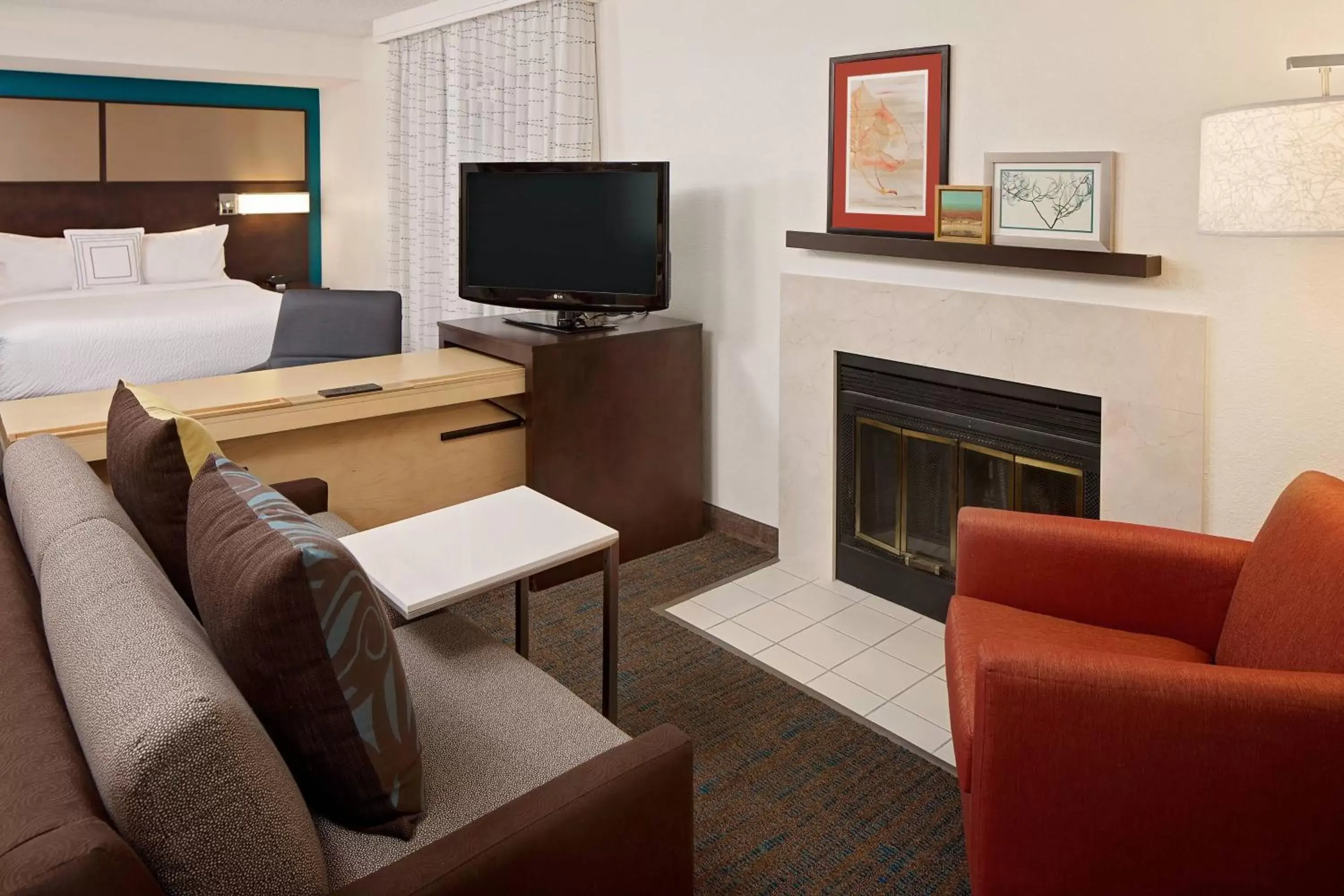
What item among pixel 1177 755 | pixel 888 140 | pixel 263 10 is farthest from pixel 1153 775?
pixel 263 10

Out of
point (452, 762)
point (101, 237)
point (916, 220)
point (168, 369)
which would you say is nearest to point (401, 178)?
point (168, 369)

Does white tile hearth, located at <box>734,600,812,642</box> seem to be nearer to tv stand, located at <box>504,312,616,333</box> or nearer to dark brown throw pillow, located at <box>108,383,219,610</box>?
tv stand, located at <box>504,312,616,333</box>

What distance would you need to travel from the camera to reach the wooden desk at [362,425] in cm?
275

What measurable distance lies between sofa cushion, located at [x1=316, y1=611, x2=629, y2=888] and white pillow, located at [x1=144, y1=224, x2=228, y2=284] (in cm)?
522

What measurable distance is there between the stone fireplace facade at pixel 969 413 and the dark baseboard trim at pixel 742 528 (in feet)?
0.50

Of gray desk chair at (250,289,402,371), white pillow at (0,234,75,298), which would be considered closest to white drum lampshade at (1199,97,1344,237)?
gray desk chair at (250,289,402,371)

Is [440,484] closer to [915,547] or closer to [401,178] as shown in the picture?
[915,547]

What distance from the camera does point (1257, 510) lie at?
2381 mm

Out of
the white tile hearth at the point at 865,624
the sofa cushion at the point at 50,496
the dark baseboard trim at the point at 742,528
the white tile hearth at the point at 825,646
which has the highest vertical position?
the sofa cushion at the point at 50,496

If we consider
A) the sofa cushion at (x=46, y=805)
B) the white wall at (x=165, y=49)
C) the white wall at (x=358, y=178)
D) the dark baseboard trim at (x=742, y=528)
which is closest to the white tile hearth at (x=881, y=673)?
the dark baseboard trim at (x=742, y=528)

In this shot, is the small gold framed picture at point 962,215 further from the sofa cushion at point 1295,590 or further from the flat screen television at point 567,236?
the sofa cushion at point 1295,590

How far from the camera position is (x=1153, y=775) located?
1.50 metres

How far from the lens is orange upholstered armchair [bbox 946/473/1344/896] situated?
145 centimetres

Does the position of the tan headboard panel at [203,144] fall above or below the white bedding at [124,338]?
above
